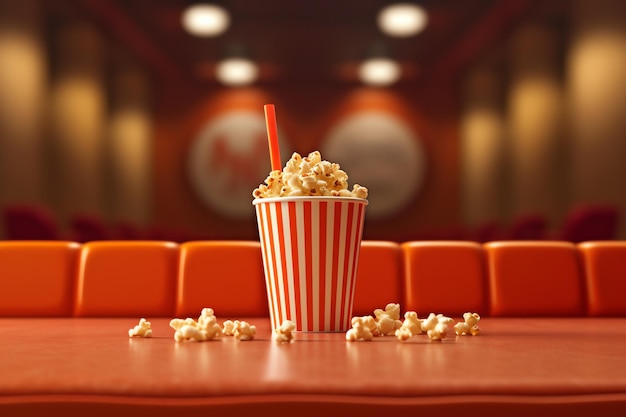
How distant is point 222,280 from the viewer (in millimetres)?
1438

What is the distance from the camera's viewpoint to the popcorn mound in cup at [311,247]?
2.77ft

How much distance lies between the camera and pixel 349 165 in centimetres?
374

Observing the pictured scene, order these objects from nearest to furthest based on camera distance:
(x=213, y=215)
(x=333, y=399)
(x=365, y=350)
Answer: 1. (x=333, y=399)
2. (x=365, y=350)
3. (x=213, y=215)

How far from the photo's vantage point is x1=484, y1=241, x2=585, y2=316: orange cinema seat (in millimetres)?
1451

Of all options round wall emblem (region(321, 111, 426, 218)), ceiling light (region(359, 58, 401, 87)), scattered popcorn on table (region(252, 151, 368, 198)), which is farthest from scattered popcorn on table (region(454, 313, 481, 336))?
ceiling light (region(359, 58, 401, 87))

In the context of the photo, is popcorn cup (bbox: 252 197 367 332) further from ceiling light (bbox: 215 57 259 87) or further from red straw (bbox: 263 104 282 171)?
ceiling light (bbox: 215 57 259 87)

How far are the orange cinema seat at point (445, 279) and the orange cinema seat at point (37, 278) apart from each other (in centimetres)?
69

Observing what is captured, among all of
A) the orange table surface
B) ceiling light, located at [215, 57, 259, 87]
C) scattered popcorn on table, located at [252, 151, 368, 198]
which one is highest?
ceiling light, located at [215, 57, 259, 87]

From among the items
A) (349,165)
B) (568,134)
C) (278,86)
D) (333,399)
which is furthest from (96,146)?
(333,399)

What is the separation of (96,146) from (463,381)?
382 centimetres

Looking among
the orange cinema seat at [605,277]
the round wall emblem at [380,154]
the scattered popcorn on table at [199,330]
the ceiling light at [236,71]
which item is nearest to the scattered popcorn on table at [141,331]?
the scattered popcorn on table at [199,330]

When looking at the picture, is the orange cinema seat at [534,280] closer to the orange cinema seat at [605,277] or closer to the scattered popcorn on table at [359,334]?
the orange cinema seat at [605,277]

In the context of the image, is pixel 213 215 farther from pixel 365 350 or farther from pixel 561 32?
pixel 365 350

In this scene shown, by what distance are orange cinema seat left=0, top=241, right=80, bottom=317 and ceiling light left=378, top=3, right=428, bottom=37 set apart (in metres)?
2.68
